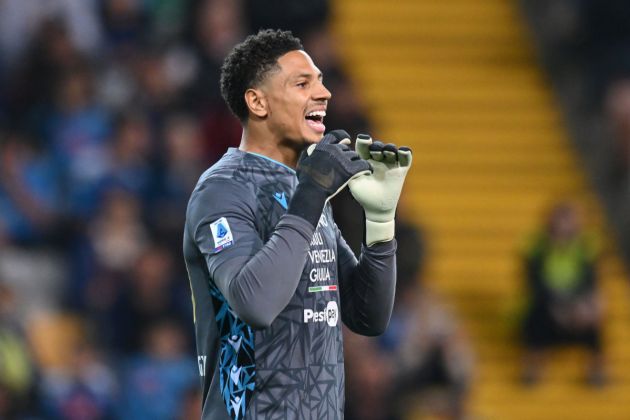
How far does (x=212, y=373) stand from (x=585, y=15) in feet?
26.8

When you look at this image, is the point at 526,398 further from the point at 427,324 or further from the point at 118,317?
the point at 118,317

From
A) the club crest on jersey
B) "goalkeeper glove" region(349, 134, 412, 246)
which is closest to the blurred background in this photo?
"goalkeeper glove" region(349, 134, 412, 246)

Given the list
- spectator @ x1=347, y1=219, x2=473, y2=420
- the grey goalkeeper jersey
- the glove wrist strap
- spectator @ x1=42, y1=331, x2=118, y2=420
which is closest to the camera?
the grey goalkeeper jersey

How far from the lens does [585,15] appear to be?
37.4 ft

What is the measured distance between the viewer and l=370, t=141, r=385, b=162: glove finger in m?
3.93

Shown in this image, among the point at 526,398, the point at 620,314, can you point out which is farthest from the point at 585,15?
the point at 526,398

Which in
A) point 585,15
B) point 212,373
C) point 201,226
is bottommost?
point 212,373

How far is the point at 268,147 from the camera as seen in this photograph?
3.96 m

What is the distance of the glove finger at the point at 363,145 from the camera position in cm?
391

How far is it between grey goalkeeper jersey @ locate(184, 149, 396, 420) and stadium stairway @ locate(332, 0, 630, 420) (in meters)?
5.45

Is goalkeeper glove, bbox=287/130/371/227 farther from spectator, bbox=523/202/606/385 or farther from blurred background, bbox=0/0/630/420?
spectator, bbox=523/202/606/385

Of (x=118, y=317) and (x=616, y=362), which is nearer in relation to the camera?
(x=118, y=317)

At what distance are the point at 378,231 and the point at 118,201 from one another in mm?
4517

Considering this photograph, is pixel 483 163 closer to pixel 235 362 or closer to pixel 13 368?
pixel 13 368
